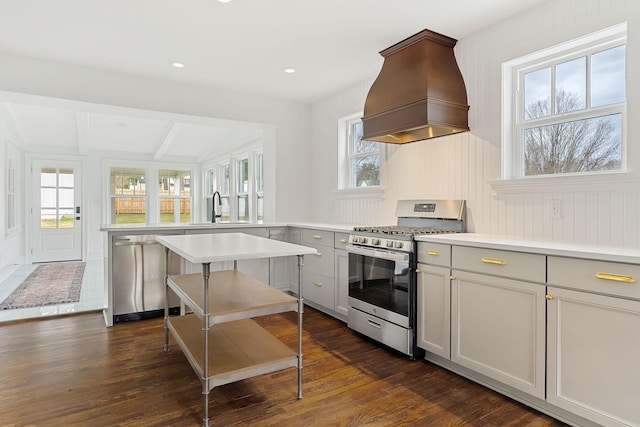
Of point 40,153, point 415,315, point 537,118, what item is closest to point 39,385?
point 415,315

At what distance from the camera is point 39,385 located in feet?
7.75

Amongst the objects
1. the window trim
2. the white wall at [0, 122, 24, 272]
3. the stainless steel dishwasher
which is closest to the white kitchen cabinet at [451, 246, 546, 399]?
the window trim

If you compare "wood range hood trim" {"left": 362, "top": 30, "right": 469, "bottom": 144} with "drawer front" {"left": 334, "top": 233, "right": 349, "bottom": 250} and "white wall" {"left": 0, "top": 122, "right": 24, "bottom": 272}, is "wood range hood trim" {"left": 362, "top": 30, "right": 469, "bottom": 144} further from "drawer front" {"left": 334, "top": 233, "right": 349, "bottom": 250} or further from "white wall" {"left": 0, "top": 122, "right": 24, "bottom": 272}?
"white wall" {"left": 0, "top": 122, "right": 24, "bottom": 272}

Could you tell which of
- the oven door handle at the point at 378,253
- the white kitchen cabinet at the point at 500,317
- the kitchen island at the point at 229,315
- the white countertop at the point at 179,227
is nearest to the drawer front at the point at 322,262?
the white countertop at the point at 179,227

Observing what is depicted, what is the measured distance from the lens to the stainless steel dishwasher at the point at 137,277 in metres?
3.61

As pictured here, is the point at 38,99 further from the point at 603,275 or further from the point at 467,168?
the point at 603,275

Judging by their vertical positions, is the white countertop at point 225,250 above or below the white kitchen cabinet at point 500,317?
above

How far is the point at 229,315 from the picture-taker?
79.3 inches

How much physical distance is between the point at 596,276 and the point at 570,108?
1281 mm

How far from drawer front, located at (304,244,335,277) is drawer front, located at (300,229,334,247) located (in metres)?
0.05

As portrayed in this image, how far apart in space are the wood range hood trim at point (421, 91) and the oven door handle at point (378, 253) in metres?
0.93

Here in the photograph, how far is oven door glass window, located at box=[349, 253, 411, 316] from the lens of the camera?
2.79 m

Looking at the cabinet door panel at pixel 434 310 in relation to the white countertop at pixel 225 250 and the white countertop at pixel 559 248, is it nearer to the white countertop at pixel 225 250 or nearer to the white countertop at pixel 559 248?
the white countertop at pixel 559 248

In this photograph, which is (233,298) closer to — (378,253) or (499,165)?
(378,253)
